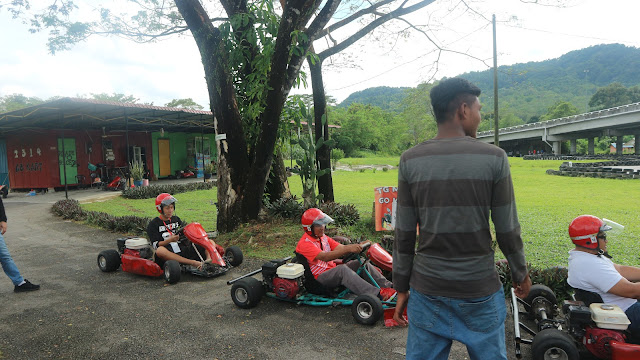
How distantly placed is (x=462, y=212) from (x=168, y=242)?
493cm

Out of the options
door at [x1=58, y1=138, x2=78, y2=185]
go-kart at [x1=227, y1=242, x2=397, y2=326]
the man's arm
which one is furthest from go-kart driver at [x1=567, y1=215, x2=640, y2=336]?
door at [x1=58, y1=138, x2=78, y2=185]

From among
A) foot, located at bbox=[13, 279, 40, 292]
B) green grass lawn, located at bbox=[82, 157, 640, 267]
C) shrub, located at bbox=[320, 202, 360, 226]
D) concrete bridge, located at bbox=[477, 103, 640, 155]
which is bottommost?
foot, located at bbox=[13, 279, 40, 292]

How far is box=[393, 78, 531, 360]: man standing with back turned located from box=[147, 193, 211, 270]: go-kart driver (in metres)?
4.43

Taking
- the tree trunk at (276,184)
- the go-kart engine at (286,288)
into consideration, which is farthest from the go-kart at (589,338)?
the tree trunk at (276,184)

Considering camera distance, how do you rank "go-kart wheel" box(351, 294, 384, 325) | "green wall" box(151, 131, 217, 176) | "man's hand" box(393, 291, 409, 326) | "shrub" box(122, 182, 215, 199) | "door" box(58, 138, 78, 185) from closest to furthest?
"man's hand" box(393, 291, 409, 326) → "go-kart wheel" box(351, 294, 384, 325) → "shrub" box(122, 182, 215, 199) → "door" box(58, 138, 78, 185) → "green wall" box(151, 131, 217, 176)

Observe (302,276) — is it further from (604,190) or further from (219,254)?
(604,190)

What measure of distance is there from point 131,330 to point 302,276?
1.88 metres

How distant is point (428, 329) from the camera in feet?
6.12

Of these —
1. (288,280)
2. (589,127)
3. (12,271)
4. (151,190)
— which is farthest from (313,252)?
(589,127)

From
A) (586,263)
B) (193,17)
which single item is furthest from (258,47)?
(586,263)

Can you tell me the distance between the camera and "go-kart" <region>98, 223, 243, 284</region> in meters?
5.65

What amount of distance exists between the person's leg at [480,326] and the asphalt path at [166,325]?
5.69ft

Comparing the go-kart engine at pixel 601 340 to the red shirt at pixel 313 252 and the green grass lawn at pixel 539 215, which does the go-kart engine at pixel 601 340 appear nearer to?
the green grass lawn at pixel 539 215

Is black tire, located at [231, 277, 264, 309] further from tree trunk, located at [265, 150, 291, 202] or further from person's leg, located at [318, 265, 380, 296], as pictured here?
tree trunk, located at [265, 150, 291, 202]
